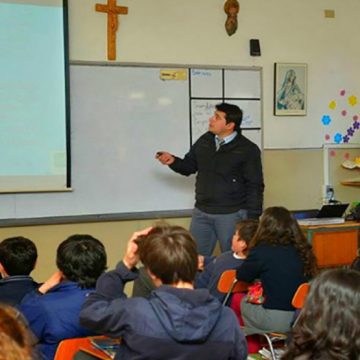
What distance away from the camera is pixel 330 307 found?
1574 mm

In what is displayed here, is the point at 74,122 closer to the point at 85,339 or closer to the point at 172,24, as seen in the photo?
the point at 172,24

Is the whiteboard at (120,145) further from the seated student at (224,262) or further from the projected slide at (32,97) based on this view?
the seated student at (224,262)

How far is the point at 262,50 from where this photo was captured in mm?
5195

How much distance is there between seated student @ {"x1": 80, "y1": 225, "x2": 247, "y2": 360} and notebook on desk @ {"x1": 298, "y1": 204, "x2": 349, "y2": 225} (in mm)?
3265

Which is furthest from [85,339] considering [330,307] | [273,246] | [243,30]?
[243,30]

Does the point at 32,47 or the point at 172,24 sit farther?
the point at 172,24

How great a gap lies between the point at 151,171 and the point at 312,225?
139 centimetres

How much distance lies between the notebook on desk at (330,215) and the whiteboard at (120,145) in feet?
3.59

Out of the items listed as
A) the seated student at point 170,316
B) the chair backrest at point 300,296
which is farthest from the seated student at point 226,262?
the seated student at point 170,316

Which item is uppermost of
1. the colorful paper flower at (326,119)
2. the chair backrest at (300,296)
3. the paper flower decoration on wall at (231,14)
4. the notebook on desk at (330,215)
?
the paper flower decoration on wall at (231,14)

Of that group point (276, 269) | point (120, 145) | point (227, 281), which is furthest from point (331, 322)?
point (120, 145)

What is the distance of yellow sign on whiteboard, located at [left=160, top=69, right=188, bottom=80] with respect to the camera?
15.9 feet

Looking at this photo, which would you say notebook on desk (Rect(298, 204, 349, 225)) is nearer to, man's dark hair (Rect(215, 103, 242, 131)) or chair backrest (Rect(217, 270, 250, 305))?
man's dark hair (Rect(215, 103, 242, 131))

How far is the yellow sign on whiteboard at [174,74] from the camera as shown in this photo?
4.84 meters
